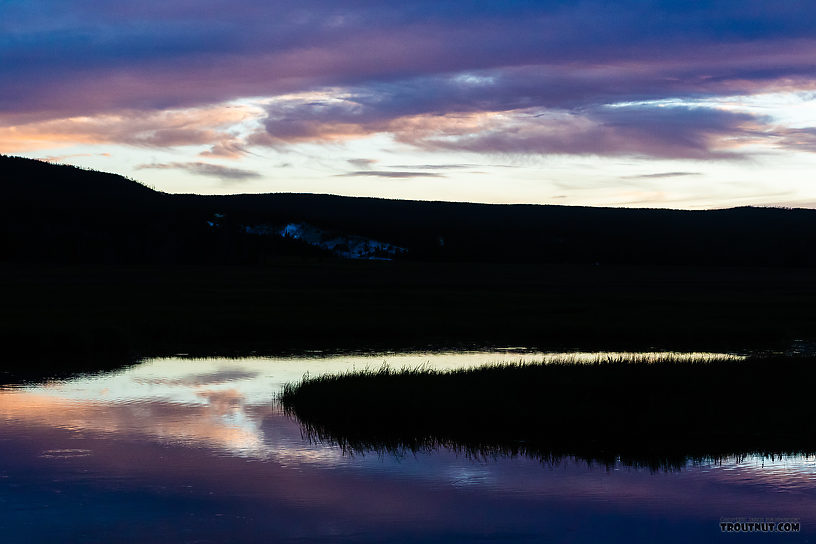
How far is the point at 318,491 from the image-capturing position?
12984 millimetres

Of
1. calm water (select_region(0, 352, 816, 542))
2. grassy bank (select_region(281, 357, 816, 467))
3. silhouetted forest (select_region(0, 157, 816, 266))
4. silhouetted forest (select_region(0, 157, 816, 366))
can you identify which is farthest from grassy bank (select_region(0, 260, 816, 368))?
silhouetted forest (select_region(0, 157, 816, 266))

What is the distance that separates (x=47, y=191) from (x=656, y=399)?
6581 inches

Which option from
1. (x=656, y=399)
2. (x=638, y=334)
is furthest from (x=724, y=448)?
(x=638, y=334)

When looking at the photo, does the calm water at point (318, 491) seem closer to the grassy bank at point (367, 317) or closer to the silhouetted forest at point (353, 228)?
the grassy bank at point (367, 317)

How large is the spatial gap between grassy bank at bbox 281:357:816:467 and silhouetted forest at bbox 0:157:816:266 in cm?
9998

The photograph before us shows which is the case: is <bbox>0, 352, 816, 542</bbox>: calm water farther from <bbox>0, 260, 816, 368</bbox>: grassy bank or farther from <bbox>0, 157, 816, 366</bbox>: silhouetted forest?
<bbox>0, 260, 816, 368</bbox>: grassy bank

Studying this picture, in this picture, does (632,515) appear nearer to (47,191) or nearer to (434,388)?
(434,388)

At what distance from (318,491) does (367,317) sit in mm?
29257

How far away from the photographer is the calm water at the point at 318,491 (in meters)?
11.2

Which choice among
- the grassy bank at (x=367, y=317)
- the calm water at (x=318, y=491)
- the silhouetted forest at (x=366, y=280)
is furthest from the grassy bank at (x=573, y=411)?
the grassy bank at (x=367, y=317)

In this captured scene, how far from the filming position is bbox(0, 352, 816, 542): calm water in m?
11.2

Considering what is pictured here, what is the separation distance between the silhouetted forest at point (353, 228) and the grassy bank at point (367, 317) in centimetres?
5723

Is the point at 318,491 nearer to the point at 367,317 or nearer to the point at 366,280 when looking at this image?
the point at 367,317

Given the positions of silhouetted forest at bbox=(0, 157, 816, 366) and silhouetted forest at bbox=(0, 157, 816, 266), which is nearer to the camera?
silhouetted forest at bbox=(0, 157, 816, 366)
